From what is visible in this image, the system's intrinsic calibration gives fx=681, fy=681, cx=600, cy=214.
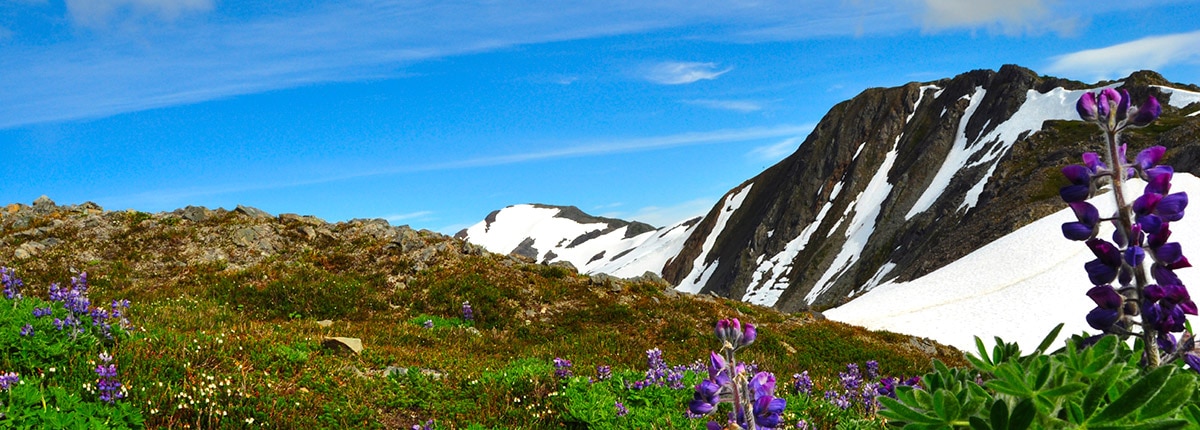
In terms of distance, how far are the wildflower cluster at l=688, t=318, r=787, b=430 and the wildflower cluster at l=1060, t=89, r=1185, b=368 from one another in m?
1.24

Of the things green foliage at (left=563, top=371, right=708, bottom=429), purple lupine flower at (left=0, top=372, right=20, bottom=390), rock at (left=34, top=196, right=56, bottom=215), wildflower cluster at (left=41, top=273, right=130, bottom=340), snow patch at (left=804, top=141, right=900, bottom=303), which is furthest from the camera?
snow patch at (left=804, top=141, right=900, bottom=303)

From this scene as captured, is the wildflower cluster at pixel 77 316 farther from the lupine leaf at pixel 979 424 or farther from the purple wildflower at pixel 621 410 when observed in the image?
the lupine leaf at pixel 979 424

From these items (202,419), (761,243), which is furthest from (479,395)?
(761,243)

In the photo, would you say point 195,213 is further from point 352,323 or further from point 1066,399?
point 1066,399

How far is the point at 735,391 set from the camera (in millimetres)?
2750

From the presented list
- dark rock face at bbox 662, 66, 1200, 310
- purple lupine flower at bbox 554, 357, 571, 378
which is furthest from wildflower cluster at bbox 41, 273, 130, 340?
dark rock face at bbox 662, 66, 1200, 310

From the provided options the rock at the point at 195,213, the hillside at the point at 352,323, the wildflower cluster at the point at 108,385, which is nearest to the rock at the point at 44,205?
the hillside at the point at 352,323

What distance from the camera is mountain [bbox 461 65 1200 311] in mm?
66812

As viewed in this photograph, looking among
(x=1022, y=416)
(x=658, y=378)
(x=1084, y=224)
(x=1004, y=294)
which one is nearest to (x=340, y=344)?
(x=658, y=378)

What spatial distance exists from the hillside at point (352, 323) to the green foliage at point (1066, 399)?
5.74 meters

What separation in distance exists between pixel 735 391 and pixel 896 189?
110596mm

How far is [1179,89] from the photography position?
270 feet

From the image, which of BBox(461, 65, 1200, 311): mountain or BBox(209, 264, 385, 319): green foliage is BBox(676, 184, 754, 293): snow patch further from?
BBox(209, 264, 385, 319): green foliage

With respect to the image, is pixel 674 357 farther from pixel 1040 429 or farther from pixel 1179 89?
pixel 1179 89
